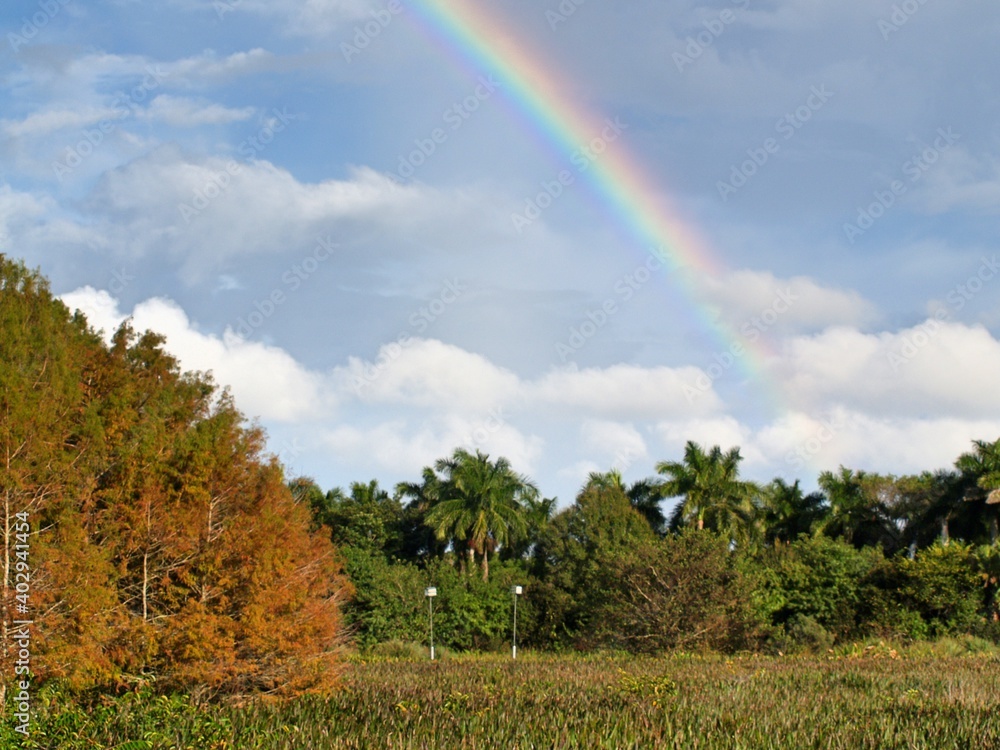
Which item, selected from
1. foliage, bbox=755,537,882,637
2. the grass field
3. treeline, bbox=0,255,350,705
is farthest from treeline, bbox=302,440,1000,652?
the grass field

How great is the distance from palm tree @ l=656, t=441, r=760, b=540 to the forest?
0.12m

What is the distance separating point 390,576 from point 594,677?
88.7 feet

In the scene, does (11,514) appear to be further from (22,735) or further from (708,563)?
(708,563)

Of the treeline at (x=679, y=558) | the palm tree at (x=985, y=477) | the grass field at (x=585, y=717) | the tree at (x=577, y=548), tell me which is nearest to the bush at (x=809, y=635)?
the treeline at (x=679, y=558)

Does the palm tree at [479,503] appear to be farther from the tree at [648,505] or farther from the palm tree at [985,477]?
the palm tree at [985,477]

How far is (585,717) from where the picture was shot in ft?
42.0

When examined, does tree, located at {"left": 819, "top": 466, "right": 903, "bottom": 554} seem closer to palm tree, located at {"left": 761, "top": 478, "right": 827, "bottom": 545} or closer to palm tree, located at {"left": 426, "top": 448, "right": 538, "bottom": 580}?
palm tree, located at {"left": 761, "top": 478, "right": 827, "bottom": 545}

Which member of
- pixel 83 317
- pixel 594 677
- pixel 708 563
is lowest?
pixel 594 677

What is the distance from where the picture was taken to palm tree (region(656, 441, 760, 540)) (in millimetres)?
52678

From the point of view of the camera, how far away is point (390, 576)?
48000 mm

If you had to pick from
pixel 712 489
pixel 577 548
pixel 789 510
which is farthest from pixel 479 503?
pixel 789 510

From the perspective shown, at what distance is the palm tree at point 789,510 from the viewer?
58.4 m

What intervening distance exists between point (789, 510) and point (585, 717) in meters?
49.6

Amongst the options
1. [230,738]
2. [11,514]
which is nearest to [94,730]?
[230,738]
